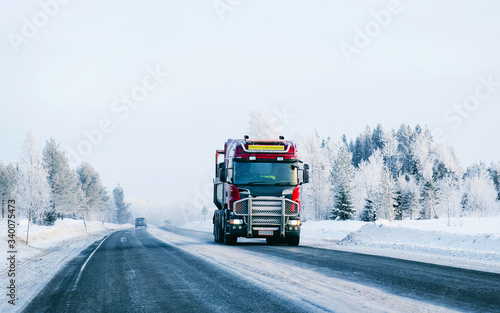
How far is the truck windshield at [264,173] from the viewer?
58.5 ft

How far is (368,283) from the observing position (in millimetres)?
8180

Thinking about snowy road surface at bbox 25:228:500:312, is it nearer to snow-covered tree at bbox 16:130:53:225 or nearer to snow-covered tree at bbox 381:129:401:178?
snow-covered tree at bbox 16:130:53:225

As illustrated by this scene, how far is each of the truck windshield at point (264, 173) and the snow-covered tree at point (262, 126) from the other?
34429 mm

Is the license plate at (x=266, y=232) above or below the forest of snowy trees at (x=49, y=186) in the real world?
below

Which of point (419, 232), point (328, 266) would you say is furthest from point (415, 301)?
point (419, 232)

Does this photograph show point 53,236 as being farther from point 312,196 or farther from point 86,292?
point 312,196

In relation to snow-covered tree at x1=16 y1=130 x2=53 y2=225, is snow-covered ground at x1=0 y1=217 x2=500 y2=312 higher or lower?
lower

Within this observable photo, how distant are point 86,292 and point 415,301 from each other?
5.66 meters

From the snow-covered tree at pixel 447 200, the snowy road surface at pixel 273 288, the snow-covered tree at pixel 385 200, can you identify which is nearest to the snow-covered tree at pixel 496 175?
the snow-covered tree at pixel 447 200

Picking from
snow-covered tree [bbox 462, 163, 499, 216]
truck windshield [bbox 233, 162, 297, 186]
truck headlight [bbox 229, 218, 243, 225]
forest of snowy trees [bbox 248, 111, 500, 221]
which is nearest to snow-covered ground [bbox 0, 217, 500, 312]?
truck windshield [bbox 233, 162, 297, 186]

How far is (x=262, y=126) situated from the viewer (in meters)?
53.3

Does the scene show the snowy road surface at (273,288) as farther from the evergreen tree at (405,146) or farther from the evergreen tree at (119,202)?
the evergreen tree at (119,202)

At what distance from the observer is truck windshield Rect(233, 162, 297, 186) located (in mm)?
17828

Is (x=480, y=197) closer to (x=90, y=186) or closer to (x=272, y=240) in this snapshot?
(x=272, y=240)
